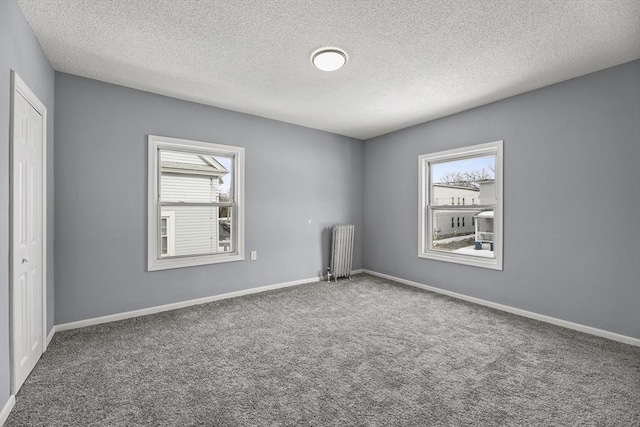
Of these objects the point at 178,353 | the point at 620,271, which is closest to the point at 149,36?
the point at 178,353

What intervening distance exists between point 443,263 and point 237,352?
10.3 ft

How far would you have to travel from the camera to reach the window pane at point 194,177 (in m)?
3.77

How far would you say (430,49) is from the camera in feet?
8.45

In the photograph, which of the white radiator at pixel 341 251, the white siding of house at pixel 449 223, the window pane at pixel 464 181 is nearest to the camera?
the window pane at pixel 464 181

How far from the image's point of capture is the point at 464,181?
4.28 meters

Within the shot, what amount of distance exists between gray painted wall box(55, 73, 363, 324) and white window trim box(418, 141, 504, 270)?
183 cm

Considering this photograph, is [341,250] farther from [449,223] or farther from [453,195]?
[453,195]

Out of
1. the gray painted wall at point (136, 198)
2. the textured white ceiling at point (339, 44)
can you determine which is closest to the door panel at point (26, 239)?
the gray painted wall at point (136, 198)

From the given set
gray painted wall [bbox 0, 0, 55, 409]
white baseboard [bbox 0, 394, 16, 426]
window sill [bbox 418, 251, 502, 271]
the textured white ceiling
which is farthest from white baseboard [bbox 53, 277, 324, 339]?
the textured white ceiling

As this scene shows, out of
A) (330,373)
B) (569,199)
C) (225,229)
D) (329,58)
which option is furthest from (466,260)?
(225,229)

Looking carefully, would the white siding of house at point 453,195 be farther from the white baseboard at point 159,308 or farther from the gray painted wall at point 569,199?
the white baseboard at point 159,308

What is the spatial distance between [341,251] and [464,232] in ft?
6.51

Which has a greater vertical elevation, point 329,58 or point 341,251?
point 329,58

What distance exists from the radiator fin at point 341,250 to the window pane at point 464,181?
1.51m
